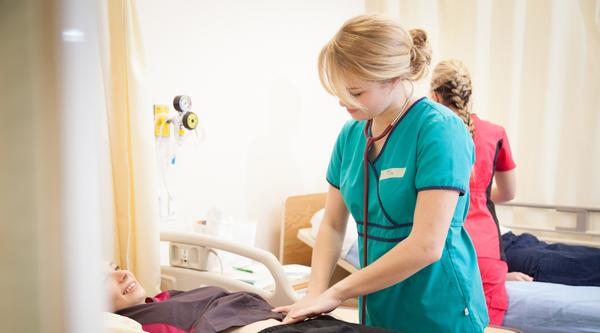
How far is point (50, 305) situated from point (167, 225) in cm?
244

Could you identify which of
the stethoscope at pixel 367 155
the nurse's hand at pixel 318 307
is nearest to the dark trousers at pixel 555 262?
the stethoscope at pixel 367 155

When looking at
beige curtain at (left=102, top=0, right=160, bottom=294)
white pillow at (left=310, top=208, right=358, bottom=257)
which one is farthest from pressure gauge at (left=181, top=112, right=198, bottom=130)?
white pillow at (left=310, top=208, right=358, bottom=257)

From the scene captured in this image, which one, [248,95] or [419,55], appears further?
[248,95]

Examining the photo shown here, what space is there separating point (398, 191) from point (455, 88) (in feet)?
3.49

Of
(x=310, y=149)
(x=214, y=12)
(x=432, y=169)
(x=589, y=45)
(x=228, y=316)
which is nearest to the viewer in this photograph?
(x=432, y=169)

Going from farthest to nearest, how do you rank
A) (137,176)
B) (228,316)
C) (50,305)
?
1. (137,176)
2. (228,316)
3. (50,305)

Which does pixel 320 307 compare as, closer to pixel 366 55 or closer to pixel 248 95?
pixel 366 55

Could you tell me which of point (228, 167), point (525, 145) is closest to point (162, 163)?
point (228, 167)

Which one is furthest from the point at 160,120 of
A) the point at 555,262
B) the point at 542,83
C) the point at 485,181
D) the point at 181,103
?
the point at 542,83

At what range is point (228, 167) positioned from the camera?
3.10 meters

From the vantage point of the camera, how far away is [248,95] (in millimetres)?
3186

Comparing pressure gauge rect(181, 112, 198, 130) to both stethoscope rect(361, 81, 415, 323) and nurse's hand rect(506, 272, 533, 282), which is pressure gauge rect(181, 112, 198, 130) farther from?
nurse's hand rect(506, 272, 533, 282)

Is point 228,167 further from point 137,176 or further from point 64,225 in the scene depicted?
point 64,225

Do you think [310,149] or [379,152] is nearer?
[379,152]
